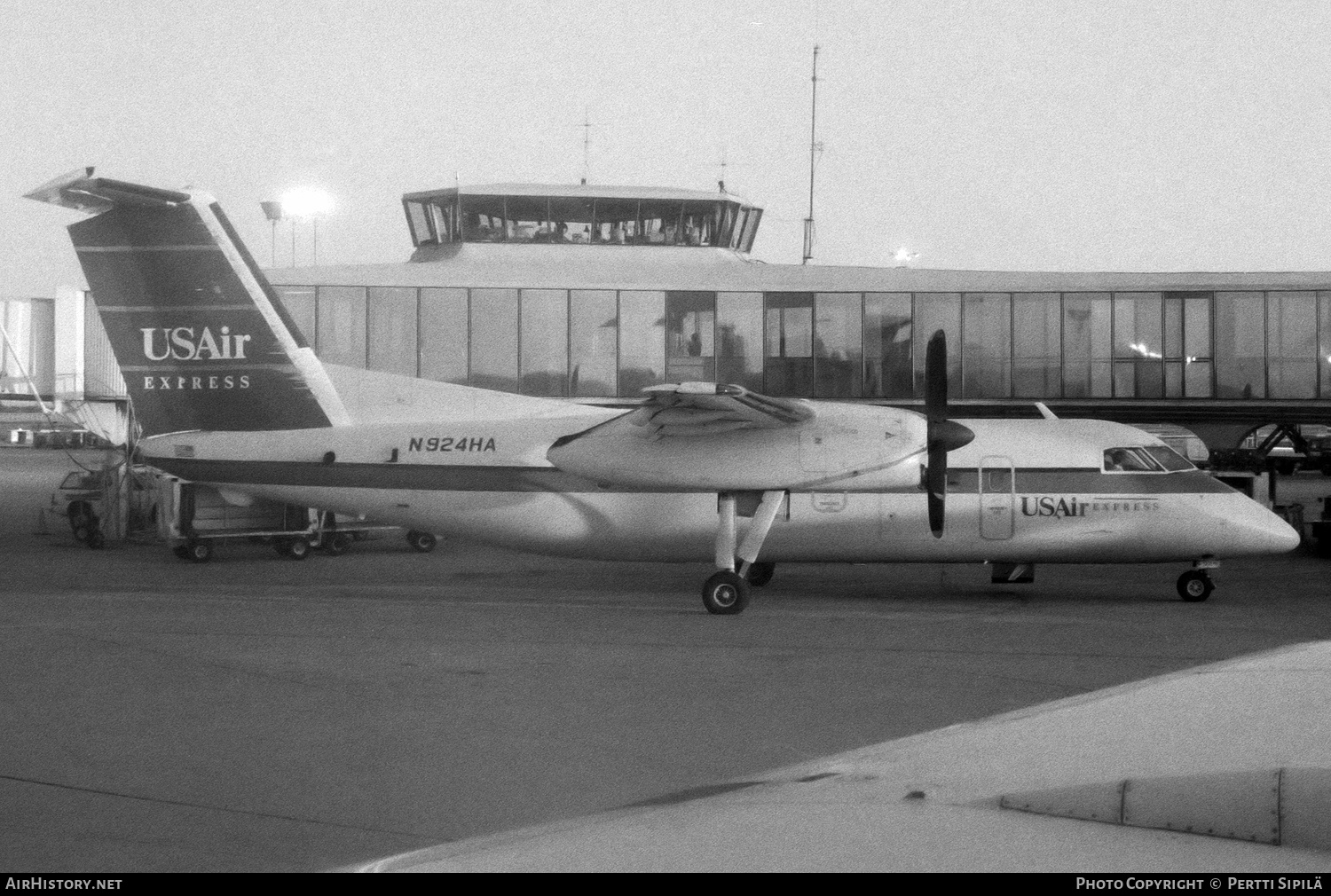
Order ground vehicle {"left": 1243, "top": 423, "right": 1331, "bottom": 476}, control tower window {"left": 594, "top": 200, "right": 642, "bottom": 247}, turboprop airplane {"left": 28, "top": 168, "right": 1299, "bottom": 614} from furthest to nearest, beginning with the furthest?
control tower window {"left": 594, "top": 200, "right": 642, "bottom": 247}
ground vehicle {"left": 1243, "top": 423, "right": 1331, "bottom": 476}
turboprop airplane {"left": 28, "top": 168, "right": 1299, "bottom": 614}

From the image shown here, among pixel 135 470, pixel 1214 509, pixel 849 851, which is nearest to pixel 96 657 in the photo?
pixel 849 851

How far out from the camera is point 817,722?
970 centimetres

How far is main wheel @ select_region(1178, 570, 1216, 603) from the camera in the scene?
17.8 m

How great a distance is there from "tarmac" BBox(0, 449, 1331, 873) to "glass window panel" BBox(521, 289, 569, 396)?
15.5 feet

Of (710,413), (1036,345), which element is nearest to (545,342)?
(1036,345)

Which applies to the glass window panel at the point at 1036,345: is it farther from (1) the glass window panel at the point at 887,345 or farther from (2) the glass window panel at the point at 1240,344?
(2) the glass window panel at the point at 1240,344

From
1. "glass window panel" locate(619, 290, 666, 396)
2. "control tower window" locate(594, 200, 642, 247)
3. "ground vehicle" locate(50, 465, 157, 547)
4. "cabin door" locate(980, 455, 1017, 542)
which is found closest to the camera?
"cabin door" locate(980, 455, 1017, 542)

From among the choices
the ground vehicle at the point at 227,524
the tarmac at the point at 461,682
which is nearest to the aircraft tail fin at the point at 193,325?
the tarmac at the point at 461,682

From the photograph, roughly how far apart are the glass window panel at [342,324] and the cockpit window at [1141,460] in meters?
13.8

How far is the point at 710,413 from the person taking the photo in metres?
15.9

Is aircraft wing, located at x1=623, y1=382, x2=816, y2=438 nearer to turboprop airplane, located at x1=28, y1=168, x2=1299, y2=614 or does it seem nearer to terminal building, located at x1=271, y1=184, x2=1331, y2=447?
turboprop airplane, located at x1=28, y1=168, x2=1299, y2=614

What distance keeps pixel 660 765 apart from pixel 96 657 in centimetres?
650

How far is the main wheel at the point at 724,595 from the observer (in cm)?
1588

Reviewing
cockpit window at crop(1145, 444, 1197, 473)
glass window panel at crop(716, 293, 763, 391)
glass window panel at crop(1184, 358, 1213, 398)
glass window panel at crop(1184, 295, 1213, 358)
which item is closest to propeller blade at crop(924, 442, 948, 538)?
cockpit window at crop(1145, 444, 1197, 473)
